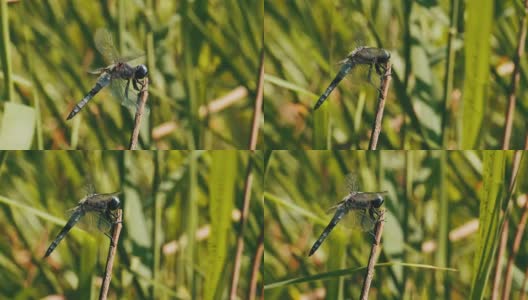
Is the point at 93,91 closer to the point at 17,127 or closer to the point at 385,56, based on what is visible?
the point at 17,127

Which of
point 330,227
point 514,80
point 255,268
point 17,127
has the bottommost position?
point 255,268

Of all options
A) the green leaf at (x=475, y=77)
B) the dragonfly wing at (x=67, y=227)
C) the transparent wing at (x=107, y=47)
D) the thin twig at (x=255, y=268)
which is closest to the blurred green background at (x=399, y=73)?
the green leaf at (x=475, y=77)

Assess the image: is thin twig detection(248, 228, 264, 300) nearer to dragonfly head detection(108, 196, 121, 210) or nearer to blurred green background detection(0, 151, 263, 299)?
blurred green background detection(0, 151, 263, 299)

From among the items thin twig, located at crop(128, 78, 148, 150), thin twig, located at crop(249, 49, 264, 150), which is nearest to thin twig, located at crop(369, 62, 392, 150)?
thin twig, located at crop(249, 49, 264, 150)

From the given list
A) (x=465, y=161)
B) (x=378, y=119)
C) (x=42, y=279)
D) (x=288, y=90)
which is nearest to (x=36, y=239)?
(x=42, y=279)

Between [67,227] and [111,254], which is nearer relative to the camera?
[111,254]

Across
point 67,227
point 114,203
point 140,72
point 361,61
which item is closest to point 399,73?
point 361,61

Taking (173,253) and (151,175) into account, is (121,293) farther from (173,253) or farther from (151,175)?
(151,175)

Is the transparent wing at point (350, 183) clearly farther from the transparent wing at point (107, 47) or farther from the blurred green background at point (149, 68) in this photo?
the transparent wing at point (107, 47)
